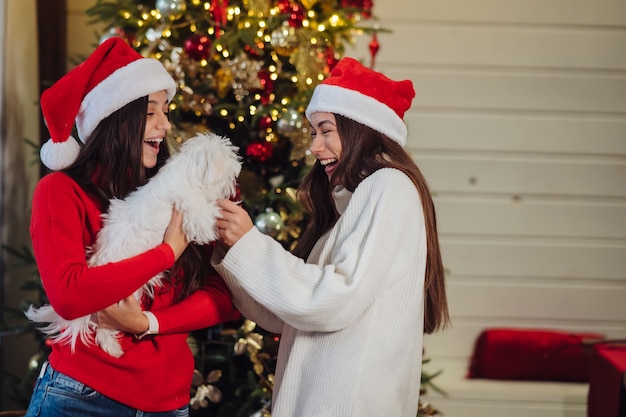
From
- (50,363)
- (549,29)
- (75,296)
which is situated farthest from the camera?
(549,29)

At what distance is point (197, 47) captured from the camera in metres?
2.63

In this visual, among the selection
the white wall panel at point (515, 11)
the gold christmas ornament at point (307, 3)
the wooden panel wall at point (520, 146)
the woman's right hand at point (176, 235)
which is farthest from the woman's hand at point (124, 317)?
the white wall panel at point (515, 11)

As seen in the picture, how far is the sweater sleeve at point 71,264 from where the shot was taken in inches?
59.2

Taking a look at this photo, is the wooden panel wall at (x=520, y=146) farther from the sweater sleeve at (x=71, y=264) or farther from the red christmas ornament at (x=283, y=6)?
the sweater sleeve at (x=71, y=264)

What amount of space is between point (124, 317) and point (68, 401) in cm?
20

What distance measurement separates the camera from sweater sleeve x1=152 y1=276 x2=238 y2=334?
1661 millimetres

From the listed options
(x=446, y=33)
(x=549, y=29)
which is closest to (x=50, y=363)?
(x=446, y=33)

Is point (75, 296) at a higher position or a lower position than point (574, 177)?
lower

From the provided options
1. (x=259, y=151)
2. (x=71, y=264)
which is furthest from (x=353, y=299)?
(x=259, y=151)

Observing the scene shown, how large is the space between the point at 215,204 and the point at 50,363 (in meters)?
0.46

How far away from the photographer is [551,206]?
3.68m

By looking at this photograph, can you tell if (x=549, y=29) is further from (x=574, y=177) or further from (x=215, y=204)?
(x=215, y=204)

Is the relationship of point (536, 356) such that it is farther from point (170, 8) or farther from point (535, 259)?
point (170, 8)

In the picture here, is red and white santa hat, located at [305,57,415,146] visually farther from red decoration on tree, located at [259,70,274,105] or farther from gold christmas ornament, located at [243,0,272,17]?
gold christmas ornament, located at [243,0,272,17]
